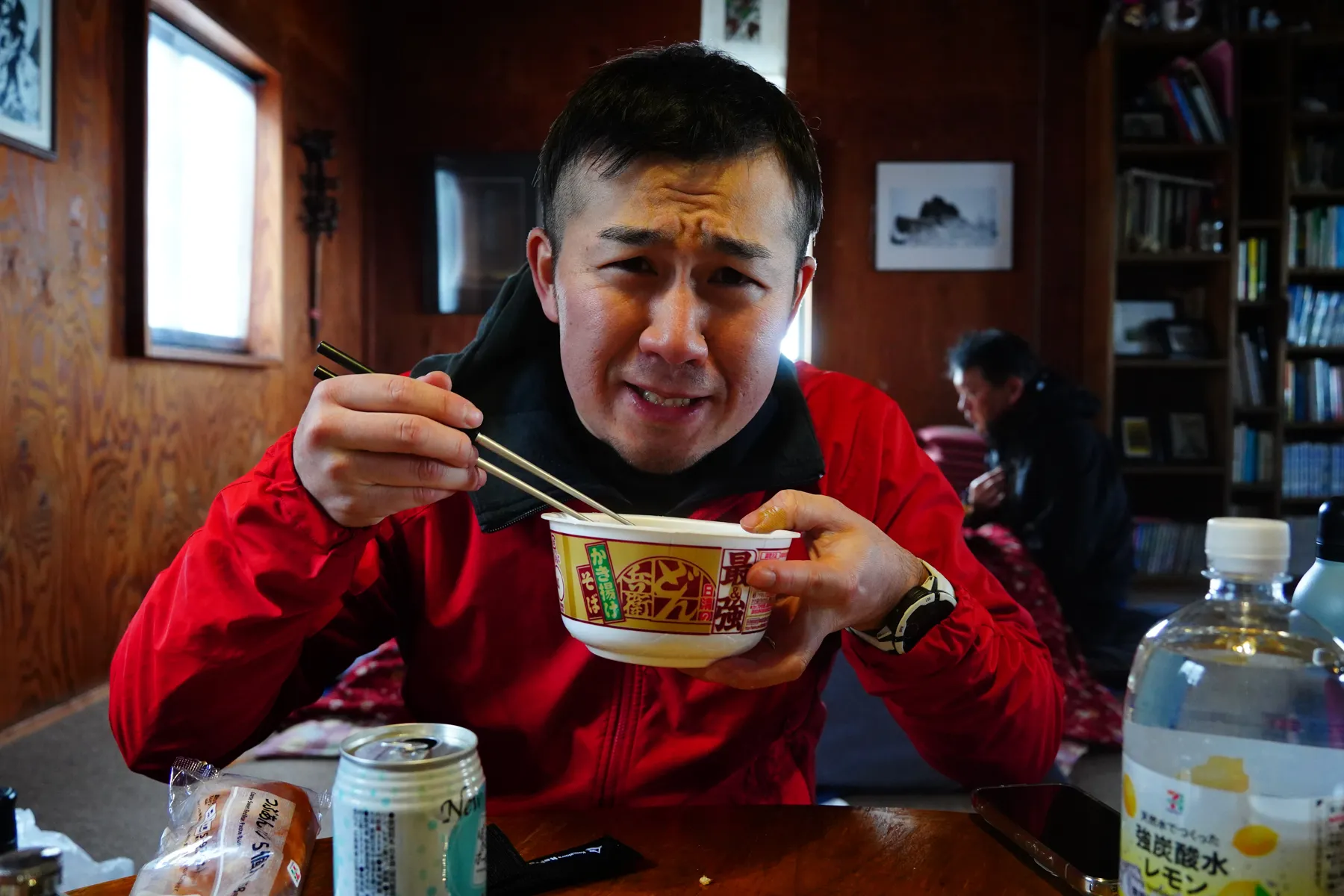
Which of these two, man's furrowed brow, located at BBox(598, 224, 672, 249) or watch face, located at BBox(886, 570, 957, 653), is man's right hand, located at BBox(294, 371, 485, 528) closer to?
man's furrowed brow, located at BBox(598, 224, 672, 249)

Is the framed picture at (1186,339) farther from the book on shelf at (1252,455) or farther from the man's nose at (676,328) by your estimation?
the man's nose at (676,328)

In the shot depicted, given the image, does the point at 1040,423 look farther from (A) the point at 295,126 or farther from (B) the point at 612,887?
(A) the point at 295,126

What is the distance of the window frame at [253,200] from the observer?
9.42ft

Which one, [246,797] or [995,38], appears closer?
[246,797]

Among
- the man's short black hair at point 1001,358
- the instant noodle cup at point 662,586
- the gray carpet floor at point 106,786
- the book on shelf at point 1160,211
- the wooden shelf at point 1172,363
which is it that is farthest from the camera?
the book on shelf at point 1160,211

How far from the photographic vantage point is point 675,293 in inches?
36.4

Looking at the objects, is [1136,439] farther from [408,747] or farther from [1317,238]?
[408,747]

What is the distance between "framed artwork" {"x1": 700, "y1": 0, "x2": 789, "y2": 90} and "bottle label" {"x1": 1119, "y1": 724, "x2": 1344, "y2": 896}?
4720 mm

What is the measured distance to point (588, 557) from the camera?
708 millimetres

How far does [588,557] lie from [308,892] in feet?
1.00

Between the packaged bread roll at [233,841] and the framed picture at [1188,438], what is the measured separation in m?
4.62

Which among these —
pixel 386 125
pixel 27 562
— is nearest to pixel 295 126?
pixel 386 125

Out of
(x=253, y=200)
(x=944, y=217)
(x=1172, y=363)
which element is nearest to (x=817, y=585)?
(x=253, y=200)

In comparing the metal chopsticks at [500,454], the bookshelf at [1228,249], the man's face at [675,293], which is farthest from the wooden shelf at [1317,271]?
the metal chopsticks at [500,454]
